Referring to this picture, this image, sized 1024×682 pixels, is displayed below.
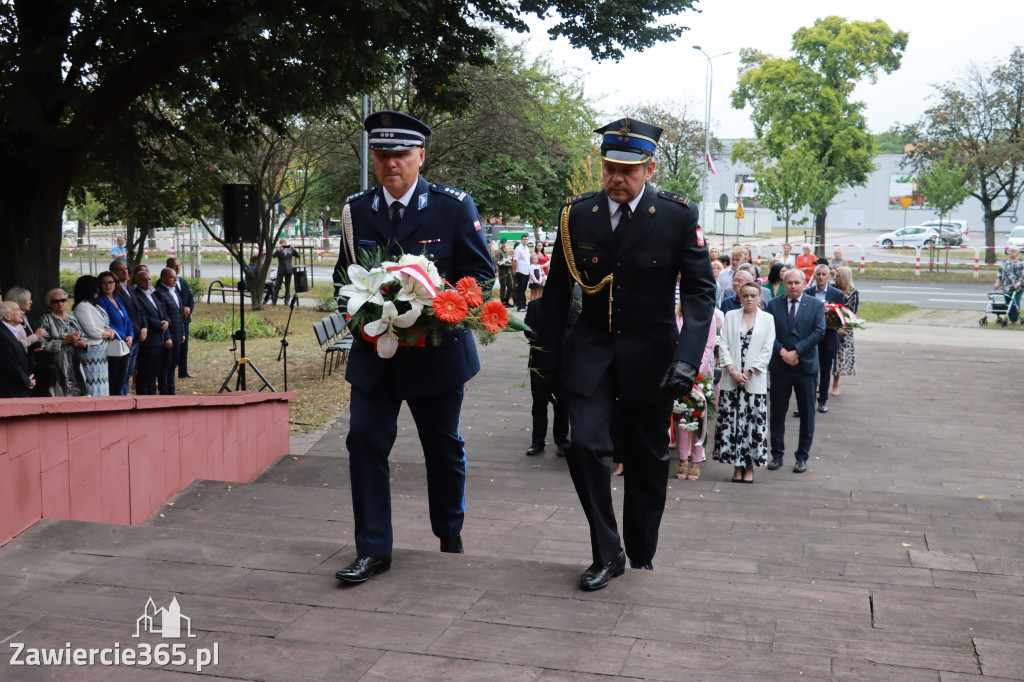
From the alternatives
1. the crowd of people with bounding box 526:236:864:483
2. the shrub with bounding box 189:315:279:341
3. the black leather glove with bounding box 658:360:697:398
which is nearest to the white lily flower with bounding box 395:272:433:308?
the black leather glove with bounding box 658:360:697:398

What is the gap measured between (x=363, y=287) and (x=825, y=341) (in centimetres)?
911

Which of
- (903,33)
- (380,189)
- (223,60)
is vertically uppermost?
(903,33)

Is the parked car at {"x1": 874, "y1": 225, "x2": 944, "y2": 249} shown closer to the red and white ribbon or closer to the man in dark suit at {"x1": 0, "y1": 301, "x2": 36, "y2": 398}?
the man in dark suit at {"x1": 0, "y1": 301, "x2": 36, "y2": 398}

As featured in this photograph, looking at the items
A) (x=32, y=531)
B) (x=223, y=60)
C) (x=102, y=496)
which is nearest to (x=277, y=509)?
(x=102, y=496)

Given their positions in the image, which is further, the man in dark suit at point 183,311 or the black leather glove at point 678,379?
the man in dark suit at point 183,311

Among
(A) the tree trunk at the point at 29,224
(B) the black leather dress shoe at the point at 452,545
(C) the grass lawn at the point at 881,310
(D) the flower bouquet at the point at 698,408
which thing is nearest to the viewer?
(B) the black leather dress shoe at the point at 452,545

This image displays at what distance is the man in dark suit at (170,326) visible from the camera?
1266 cm

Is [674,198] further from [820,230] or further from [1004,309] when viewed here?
Answer: [820,230]

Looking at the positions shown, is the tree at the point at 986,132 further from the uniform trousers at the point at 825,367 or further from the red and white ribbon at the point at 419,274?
the red and white ribbon at the point at 419,274

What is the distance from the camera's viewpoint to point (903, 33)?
143 ft

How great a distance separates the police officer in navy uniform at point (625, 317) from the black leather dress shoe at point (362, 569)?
84cm

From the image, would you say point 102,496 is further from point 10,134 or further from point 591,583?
point 10,134

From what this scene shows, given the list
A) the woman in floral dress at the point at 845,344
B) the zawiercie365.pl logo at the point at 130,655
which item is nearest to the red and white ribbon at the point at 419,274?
the zawiercie365.pl logo at the point at 130,655

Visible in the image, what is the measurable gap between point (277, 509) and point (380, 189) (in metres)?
2.99
